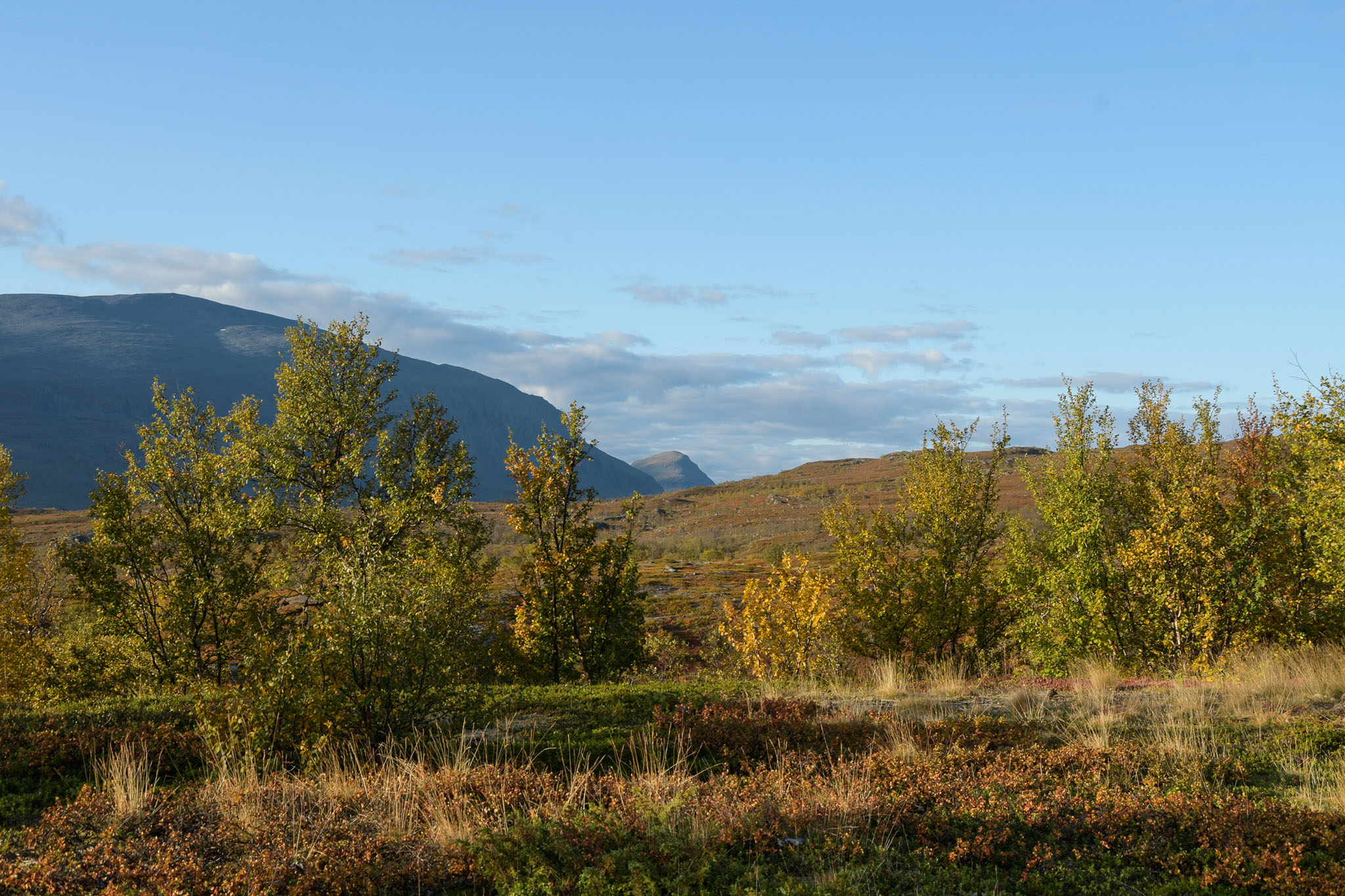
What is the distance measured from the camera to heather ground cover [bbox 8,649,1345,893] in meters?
5.97

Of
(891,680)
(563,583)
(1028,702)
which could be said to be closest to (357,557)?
(563,583)

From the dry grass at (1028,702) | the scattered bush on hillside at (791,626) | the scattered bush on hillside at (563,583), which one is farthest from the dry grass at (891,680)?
the scattered bush on hillside at (563,583)

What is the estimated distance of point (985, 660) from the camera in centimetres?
1898

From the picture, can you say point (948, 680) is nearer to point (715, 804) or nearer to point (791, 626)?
point (791, 626)

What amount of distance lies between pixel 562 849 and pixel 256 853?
2.62 meters

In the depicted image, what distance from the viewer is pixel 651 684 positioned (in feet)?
49.3

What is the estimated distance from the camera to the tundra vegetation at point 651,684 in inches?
250

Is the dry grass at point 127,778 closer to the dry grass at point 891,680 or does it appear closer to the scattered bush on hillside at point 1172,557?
the dry grass at point 891,680

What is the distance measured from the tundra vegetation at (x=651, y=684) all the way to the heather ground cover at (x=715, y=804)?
46mm

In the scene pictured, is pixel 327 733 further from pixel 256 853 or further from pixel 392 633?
pixel 256 853

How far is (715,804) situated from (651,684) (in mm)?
8071

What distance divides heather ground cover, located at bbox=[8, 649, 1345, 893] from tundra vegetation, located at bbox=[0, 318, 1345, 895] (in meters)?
0.05

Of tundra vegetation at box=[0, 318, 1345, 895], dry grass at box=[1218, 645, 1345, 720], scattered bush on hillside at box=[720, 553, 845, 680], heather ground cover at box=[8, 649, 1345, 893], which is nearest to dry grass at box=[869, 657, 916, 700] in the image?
tundra vegetation at box=[0, 318, 1345, 895]

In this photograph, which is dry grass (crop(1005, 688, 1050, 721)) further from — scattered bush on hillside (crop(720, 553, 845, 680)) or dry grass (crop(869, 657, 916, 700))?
scattered bush on hillside (crop(720, 553, 845, 680))
